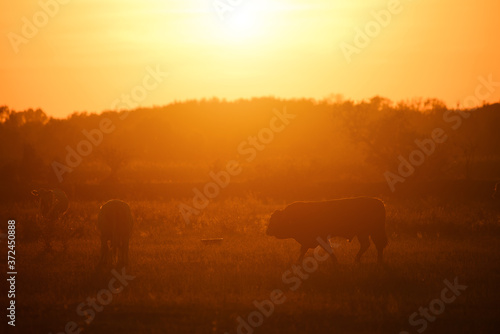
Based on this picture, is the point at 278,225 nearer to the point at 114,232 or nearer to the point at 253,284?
the point at 253,284

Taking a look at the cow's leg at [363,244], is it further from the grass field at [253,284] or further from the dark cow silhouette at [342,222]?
the grass field at [253,284]

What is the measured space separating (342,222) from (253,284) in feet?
14.4

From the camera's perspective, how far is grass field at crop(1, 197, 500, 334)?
11.2m

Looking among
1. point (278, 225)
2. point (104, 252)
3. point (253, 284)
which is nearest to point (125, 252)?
point (104, 252)

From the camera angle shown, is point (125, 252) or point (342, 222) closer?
point (125, 252)

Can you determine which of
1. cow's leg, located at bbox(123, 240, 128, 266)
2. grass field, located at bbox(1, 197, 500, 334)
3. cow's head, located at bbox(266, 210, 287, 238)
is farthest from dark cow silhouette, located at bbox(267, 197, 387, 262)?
cow's leg, located at bbox(123, 240, 128, 266)

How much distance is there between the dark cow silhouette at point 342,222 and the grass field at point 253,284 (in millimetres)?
644

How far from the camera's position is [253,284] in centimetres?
1432

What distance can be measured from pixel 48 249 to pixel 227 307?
342 inches

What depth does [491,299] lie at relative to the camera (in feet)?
41.5

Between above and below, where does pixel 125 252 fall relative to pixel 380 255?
above

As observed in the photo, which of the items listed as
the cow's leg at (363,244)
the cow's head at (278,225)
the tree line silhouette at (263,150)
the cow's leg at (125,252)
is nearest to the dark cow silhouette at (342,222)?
the cow's leg at (363,244)

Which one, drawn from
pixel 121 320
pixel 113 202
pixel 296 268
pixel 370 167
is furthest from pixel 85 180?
pixel 121 320

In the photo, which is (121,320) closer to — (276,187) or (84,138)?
(276,187)
